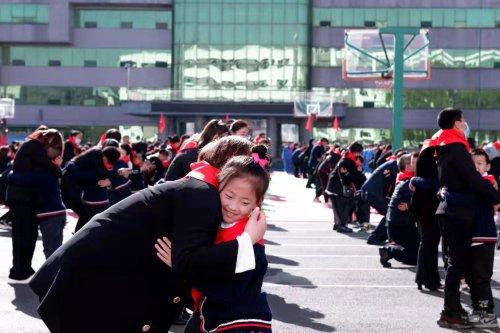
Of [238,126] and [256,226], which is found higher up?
[238,126]

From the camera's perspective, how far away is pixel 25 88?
220ft

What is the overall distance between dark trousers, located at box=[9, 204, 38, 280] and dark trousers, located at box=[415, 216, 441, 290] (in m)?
4.18

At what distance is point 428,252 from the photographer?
944cm

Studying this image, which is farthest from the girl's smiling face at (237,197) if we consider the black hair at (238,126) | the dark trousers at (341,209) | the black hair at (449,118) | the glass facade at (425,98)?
the glass facade at (425,98)

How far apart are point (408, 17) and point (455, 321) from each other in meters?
58.1

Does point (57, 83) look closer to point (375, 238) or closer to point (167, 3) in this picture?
point (167, 3)

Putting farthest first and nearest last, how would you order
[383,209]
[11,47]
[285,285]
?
[11,47]
[383,209]
[285,285]

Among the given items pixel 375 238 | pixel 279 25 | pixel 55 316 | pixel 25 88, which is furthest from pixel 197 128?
pixel 55 316

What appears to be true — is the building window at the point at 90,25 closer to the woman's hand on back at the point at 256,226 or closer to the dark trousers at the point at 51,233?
the dark trousers at the point at 51,233

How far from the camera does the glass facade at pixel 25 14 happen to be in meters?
65.4

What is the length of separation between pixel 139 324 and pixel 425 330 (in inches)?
171

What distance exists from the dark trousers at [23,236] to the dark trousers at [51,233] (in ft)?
0.46

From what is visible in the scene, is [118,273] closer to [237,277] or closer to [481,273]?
Answer: [237,277]

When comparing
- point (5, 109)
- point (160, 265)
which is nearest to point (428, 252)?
point (160, 265)
